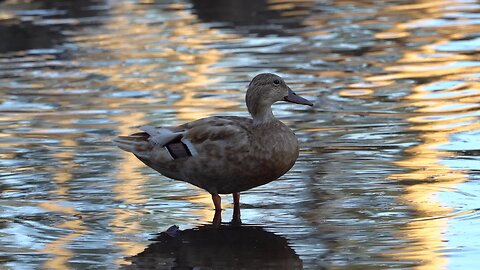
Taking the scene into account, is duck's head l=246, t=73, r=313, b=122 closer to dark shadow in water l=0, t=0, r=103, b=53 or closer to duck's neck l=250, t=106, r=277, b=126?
duck's neck l=250, t=106, r=277, b=126

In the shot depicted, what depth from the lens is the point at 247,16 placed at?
71.9 ft

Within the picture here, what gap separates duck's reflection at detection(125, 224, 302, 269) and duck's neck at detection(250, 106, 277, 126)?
32.0 inches

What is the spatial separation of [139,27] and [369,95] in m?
8.54

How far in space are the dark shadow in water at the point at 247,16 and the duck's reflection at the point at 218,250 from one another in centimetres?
1152

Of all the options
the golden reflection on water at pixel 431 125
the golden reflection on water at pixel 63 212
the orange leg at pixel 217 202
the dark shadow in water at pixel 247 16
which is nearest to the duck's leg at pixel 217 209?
the orange leg at pixel 217 202

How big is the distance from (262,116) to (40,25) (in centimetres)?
1382

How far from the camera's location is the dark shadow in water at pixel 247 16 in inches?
801

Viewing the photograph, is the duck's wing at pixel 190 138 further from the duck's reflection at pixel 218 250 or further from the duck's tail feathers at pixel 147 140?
the duck's reflection at pixel 218 250

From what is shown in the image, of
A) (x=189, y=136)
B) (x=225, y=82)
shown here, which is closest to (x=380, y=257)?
(x=189, y=136)

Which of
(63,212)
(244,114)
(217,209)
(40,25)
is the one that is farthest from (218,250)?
(40,25)

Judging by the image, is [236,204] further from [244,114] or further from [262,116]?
[244,114]

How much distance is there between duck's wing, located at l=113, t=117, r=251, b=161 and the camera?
8.65m

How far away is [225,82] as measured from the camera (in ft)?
49.4

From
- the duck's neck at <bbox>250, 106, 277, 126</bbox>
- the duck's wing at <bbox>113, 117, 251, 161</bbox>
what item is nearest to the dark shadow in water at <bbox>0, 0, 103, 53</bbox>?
the duck's wing at <bbox>113, 117, 251, 161</bbox>
